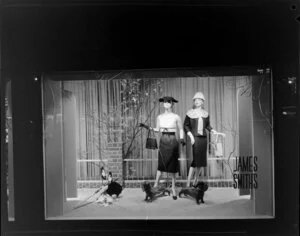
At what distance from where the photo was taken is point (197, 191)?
217 centimetres

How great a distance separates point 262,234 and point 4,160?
1932 mm

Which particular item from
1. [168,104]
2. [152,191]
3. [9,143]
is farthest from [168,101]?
[9,143]

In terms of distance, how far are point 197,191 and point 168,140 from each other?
431 mm

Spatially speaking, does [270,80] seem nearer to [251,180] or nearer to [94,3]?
[251,180]

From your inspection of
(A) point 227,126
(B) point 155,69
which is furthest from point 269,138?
(B) point 155,69

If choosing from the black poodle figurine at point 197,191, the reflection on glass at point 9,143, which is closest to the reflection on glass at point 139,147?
the black poodle figurine at point 197,191

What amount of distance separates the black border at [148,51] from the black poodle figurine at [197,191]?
0.55 feet

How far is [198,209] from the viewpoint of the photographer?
7.02ft

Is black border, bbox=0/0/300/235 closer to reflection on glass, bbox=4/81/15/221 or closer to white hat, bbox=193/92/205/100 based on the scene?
reflection on glass, bbox=4/81/15/221

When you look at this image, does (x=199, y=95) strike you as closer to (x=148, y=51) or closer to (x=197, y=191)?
(x=148, y=51)

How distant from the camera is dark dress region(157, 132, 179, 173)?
218 centimetres

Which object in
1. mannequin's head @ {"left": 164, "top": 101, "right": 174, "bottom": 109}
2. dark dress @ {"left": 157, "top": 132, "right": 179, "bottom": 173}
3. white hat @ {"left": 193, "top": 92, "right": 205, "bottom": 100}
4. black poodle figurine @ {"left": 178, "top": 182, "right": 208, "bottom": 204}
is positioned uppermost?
white hat @ {"left": 193, "top": 92, "right": 205, "bottom": 100}

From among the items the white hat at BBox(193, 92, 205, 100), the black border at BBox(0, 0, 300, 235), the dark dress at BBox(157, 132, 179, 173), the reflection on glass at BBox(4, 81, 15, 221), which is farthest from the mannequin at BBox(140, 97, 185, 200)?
the reflection on glass at BBox(4, 81, 15, 221)

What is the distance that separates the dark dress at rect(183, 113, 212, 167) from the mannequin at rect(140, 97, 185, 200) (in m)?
0.07
